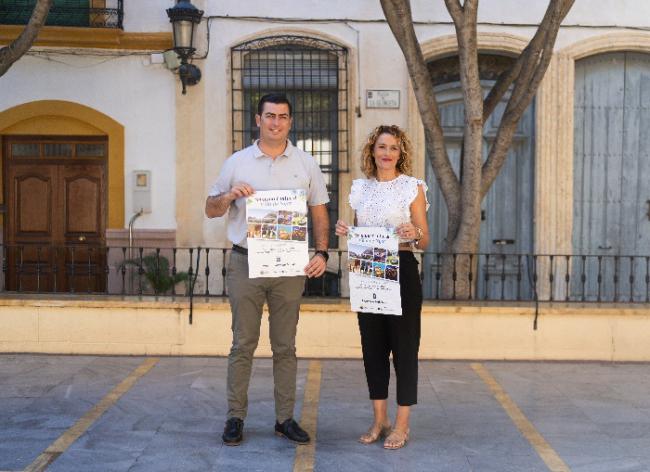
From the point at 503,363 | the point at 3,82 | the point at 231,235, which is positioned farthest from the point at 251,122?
the point at 231,235

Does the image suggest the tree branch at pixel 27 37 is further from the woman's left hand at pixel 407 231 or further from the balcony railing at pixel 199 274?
the woman's left hand at pixel 407 231

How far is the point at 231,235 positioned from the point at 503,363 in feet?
12.2

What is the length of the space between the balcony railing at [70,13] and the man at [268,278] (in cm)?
622

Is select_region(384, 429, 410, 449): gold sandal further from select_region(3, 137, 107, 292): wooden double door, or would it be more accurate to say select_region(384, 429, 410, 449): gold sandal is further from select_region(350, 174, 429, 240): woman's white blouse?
select_region(3, 137, 107, 292): wooden double door

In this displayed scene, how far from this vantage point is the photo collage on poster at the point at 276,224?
5234 mm

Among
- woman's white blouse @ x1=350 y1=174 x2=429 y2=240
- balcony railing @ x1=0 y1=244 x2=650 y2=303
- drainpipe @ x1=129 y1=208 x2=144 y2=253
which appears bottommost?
balcony railing @ x1=0 y1=244 x2=650 y2=303

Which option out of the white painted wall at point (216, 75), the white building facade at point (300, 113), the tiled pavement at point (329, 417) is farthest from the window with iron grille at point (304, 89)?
the tiled pavement at point (329, 417)

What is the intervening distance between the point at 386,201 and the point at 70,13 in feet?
23.2

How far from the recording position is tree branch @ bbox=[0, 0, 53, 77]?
8.44 metres

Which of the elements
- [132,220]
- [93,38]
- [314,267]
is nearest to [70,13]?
[93,38]

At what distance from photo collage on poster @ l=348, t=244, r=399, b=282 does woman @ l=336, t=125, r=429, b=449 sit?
0.26ft

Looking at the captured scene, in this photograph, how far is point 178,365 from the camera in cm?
797

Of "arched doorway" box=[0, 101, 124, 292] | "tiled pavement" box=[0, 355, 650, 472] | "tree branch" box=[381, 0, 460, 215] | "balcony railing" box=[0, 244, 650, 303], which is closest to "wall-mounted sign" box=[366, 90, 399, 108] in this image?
"balcony railing" box=[0, 244, 650, 303]

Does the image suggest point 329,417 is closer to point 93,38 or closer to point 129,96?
point 129,96
